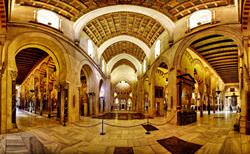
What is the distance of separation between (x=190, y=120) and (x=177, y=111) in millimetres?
1601

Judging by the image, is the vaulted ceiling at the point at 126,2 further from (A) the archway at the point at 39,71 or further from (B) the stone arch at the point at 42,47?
(A) the archway at the point at 39,71

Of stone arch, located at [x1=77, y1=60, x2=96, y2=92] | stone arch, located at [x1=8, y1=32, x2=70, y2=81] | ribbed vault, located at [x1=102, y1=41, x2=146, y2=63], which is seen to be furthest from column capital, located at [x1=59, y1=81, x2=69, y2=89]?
ribbed vault, located at [x1=102, y1=41, x2=146, y2=63]

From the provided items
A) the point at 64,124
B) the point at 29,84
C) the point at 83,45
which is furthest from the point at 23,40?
the point at 29,84

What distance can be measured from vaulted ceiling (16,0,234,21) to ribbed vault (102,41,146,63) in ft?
38.5

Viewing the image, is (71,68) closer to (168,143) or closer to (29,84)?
(168,143)

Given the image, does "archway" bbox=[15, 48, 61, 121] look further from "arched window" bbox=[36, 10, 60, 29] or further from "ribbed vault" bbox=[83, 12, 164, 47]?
"ribbed vault" bbox=[83, 12, 164, 47]

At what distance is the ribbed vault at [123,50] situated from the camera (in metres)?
25.6

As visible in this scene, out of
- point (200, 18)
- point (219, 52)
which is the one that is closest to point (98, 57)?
point (200, 18)

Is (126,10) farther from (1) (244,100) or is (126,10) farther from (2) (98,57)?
(1) (244,100)

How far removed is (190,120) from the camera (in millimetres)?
13594

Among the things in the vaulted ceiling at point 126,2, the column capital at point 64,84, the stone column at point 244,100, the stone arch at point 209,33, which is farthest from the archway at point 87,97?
the stone column at point 244,100

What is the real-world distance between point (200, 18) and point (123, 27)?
8.93 m

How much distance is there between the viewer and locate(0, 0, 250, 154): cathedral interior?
7819 millimetres

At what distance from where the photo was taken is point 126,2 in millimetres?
13164
